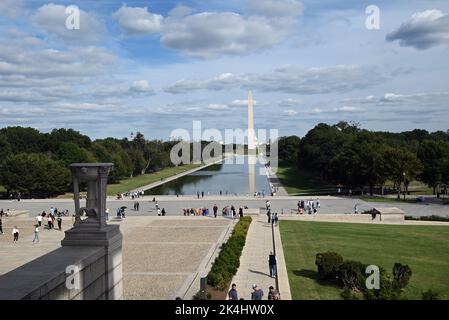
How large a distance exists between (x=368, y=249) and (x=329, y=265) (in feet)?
22.8

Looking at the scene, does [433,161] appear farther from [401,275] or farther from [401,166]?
[401,275]

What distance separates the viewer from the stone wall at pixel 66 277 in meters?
8.30

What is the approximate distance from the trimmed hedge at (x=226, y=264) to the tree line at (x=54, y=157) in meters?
44.0

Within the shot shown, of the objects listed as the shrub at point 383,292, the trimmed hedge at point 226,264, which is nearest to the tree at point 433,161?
the trimmed hedge at point 226,264

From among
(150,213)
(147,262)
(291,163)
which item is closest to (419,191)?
(150,213)

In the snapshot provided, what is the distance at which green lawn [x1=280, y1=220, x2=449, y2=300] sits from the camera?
58.3 ft

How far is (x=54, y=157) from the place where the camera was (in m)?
81.9

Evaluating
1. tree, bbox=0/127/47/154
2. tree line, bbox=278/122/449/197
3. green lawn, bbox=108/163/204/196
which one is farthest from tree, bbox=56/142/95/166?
tree line, bbox=278/122/449/197

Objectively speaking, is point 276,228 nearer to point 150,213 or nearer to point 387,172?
point 150,213

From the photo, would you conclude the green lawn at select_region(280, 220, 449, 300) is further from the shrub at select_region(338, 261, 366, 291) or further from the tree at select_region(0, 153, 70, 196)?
the tree at select_region(0, 153, 70, 196)

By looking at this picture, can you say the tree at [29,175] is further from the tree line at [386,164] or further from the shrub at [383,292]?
the shrub at [383,292]

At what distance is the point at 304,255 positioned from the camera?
23250 millimetres
